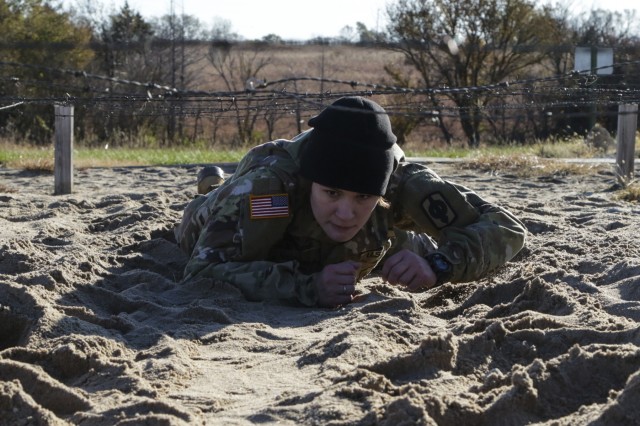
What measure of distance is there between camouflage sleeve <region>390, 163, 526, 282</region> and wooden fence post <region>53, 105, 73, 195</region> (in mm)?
5051

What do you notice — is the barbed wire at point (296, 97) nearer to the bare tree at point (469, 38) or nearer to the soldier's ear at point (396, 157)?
the soldier's ear at point (396, 157)

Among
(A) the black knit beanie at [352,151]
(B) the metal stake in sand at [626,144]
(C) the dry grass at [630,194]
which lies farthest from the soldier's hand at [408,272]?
(B) the metal stake in sand at [626,144]

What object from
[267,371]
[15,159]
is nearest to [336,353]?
[267,371]

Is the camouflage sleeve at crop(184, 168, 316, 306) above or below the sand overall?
above

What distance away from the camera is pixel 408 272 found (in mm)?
3920

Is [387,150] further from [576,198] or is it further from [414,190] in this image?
[576,198]

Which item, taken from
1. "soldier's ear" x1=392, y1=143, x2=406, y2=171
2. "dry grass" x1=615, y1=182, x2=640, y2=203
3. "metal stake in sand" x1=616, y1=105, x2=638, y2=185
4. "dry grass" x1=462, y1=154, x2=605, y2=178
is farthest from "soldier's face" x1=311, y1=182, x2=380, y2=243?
"dry grass" x1=462, y1=154, x2=605, y2=178

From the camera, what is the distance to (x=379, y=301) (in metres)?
3.97

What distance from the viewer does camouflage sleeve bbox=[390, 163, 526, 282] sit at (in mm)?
4203

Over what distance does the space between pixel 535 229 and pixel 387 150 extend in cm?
251

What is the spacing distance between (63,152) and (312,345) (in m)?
6.31

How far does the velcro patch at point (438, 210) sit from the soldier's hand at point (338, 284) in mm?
535

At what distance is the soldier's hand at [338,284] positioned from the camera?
3.99 metres

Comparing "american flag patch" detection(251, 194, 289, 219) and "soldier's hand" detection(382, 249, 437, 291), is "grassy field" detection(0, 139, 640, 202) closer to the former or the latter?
"soldier's hand" detection(382, 249, 437, 291)
